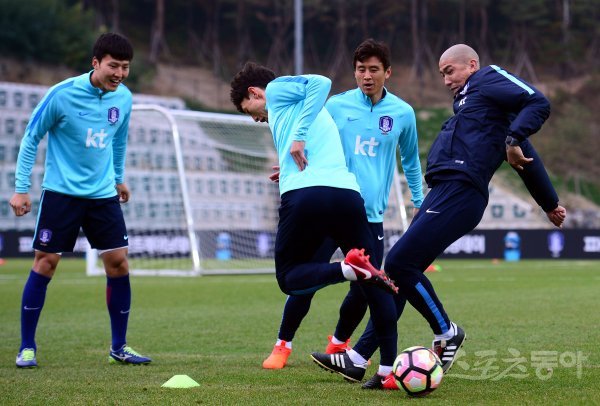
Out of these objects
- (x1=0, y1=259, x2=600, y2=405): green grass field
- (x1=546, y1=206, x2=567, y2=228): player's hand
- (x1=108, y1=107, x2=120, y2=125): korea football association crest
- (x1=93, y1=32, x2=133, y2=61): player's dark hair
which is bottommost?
(x1=0, y1=259, x2=600, y2=405): green grass field

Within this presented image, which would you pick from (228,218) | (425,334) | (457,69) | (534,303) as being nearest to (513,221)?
(228,218)

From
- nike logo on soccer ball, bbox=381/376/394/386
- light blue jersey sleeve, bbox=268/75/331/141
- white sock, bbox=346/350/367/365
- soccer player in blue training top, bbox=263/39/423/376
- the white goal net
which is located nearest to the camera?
light blue jersey sleeve, bbox=268/75/331/141

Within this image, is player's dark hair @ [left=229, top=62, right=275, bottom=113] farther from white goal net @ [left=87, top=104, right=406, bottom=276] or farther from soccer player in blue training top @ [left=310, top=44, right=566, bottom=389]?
white goal net @ [left=87, top=104, right=406, bottom=276]

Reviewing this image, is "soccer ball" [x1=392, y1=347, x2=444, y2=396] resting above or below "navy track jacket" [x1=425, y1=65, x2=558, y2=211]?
below

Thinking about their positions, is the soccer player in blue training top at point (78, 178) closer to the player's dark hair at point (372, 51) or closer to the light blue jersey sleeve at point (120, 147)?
the light blue jersey sleeve at point (120, 147)

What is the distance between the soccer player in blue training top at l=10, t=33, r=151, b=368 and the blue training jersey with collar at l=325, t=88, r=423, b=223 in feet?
5.56

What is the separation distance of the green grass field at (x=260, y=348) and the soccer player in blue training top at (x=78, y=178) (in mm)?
530

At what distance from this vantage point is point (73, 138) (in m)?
7.55

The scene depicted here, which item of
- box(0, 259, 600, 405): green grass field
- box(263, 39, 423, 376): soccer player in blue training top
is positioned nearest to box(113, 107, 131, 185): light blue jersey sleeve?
box(0, 259, 600, 405): green grass field

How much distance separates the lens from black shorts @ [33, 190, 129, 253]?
7.50 metres

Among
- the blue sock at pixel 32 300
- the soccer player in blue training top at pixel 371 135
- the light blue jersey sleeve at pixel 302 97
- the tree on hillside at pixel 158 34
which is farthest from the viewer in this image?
the tree on hillside at pixel 158 34

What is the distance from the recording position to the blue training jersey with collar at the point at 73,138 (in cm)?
750

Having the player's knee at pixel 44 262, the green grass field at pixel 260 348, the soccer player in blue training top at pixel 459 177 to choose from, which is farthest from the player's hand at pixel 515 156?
the player's knee at pixel 44 262

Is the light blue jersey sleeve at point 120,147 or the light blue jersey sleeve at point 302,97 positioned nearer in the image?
the light blue jersey sleeve at point 302,97
